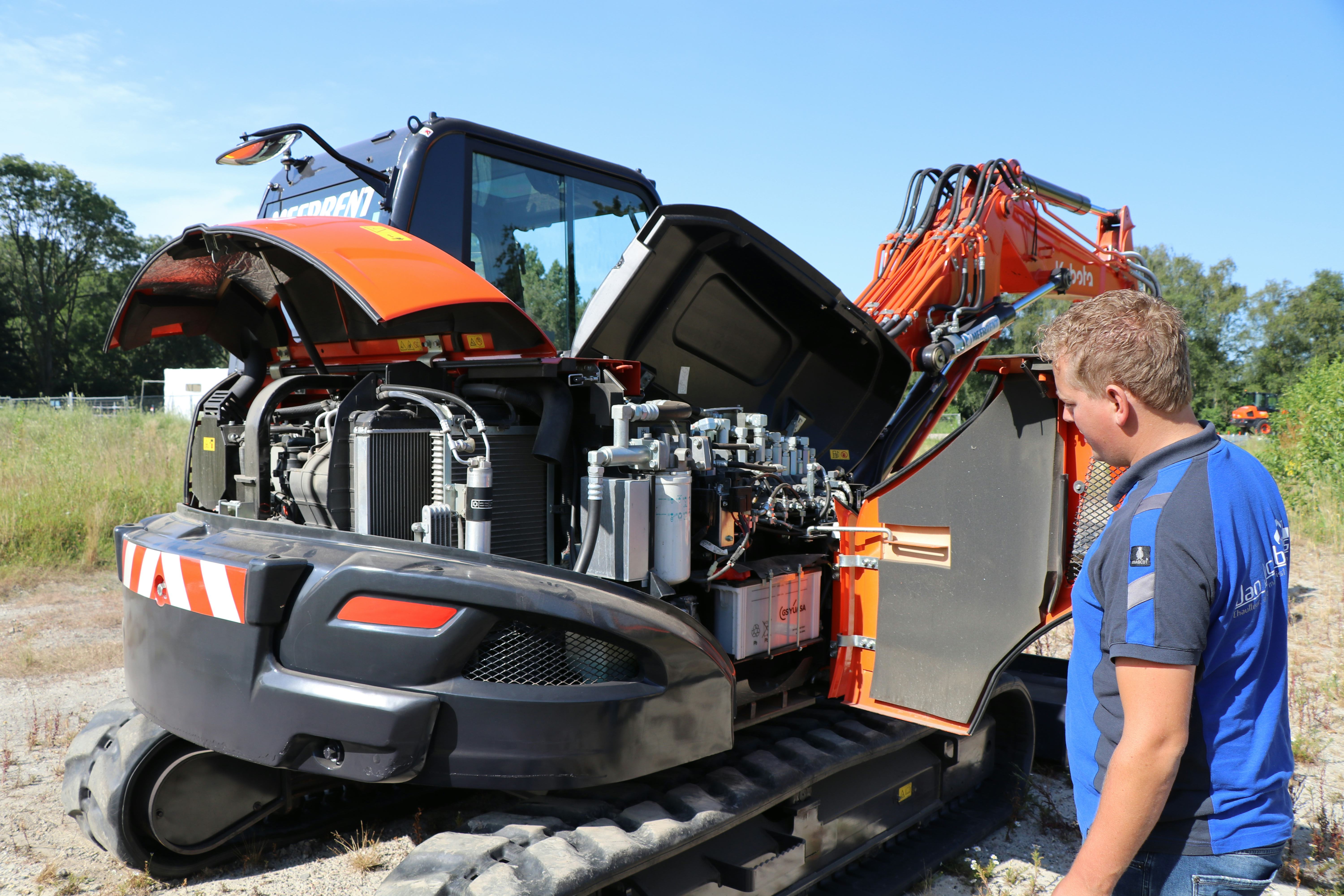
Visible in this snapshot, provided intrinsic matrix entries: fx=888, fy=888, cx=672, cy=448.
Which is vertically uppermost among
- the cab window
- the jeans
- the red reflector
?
the cab window

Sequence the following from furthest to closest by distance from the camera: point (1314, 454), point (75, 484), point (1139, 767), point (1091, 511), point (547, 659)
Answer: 1. point (1314, 454)
2. point (75, 484)
3. point (1091, 511)
4. point (547, 659)
5. point (1139, 767)

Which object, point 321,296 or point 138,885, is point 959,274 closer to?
point 321,296

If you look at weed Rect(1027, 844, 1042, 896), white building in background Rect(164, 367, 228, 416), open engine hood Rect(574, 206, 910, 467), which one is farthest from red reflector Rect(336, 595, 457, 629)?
white building in background Rect(164, 367, 228, 416)

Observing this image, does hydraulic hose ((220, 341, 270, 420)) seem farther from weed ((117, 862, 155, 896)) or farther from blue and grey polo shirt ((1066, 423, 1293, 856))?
blue and grey polo shirt ((1066, 423, 1293, 856))

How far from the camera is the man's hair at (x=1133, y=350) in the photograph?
157 centimetres

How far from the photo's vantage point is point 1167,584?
1460 millimetres

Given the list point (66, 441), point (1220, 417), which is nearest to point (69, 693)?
point (66, 441)

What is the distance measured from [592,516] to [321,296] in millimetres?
1447

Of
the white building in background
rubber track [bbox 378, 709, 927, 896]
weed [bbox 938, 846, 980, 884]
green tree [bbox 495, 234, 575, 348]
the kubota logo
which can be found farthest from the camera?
the white building in background

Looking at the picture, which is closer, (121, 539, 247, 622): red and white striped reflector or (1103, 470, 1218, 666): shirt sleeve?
(1103, 470, 1218, 666): shirt sleeve

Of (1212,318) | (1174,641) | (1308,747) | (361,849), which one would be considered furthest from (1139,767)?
(1212,318)

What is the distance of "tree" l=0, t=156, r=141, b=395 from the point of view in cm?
4500

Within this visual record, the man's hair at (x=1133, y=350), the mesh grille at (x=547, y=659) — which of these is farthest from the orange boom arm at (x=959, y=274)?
the man's hair at (x=1133, y=350)

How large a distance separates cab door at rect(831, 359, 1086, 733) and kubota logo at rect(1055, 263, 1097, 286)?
106 inches
